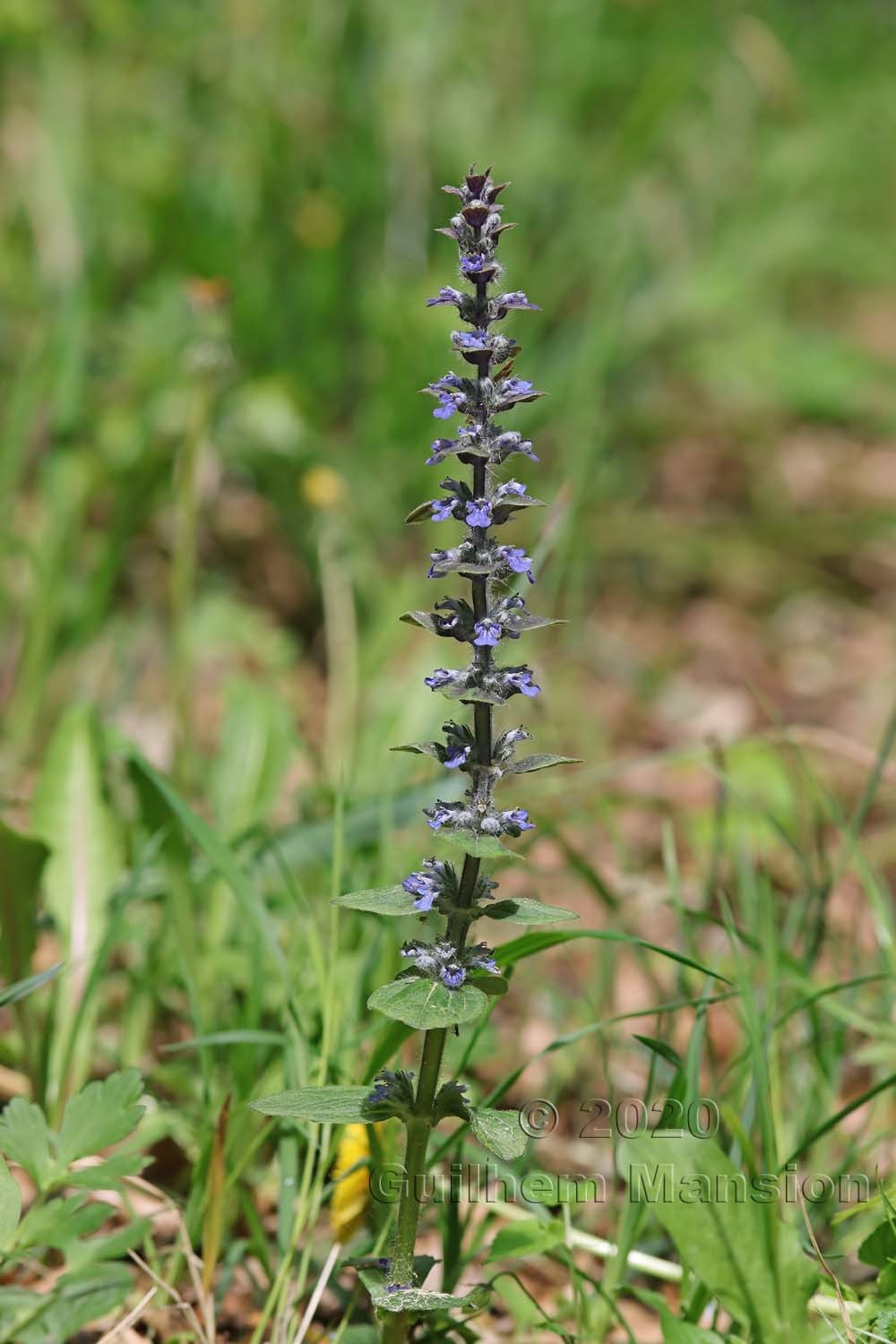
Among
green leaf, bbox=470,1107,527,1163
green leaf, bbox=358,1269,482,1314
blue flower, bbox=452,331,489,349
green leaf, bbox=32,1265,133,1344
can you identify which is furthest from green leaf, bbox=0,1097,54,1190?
blue flower, bbox=452,331,489,349

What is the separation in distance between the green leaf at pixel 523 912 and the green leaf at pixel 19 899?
0.84 meters

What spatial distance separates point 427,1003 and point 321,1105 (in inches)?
8.1

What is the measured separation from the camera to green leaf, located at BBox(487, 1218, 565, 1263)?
1.47 metres

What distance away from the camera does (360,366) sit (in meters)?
4.34

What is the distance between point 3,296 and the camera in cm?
379

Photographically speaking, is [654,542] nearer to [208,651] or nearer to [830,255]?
[208,651]

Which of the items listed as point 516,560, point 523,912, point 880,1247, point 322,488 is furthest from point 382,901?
point 322,488

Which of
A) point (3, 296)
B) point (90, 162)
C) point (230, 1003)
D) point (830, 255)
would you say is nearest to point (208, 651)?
point (3, 296)

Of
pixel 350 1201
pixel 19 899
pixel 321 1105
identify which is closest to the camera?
pixel 321 1105

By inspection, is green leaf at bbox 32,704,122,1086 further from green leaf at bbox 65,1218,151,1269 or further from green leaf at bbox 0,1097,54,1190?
green leaf at bbox 65,1218,151,1269

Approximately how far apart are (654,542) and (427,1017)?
11.0 ft

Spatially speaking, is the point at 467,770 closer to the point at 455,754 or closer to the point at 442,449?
the point at 455,754

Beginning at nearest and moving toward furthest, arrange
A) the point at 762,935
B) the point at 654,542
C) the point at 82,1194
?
the point at 82,1194 < the point at 762,935 < the point at 654,542

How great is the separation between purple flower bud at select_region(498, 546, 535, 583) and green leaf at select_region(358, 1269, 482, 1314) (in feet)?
2.56
